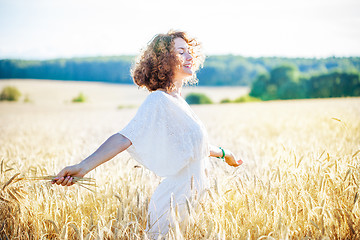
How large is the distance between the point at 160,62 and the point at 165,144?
20.4 inches

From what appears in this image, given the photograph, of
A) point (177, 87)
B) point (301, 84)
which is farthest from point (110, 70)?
point (177, 87)

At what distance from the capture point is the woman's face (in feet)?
6.43

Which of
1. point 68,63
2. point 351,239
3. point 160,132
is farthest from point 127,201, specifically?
point 68,63

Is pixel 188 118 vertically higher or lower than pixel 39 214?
higher

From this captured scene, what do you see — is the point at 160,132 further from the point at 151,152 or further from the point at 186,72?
the point at 186,72

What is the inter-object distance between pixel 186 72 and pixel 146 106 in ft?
1.30

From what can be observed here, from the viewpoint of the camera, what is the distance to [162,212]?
1.86 m

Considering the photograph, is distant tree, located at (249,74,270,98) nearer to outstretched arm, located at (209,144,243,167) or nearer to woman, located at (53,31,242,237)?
outstretched arm, located at (209,144,243,167)

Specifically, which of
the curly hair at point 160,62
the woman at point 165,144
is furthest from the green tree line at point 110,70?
the woman at point 165,144

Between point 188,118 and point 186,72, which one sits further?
point 186,72

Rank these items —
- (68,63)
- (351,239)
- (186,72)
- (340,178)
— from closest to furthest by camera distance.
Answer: (351,239), (186,72), (340,178), (68,63)

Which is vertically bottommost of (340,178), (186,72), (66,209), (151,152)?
(66,209)

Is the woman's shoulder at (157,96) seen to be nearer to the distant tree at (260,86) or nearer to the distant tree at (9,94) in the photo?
the distant tree at (9,94)

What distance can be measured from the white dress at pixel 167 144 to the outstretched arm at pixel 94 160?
60 mm
